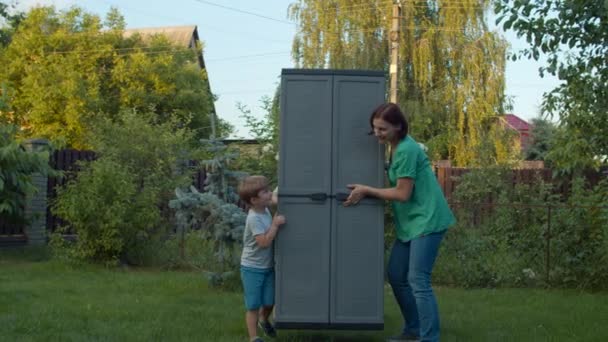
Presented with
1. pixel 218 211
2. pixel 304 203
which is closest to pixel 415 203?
pixel 304 203

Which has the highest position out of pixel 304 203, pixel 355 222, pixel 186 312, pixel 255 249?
pixel 304 203

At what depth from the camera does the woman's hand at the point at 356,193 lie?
5652 millimetres

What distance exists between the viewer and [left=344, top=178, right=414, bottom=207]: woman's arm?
18.2 feet

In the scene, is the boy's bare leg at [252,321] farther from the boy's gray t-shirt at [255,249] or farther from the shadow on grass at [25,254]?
the shadow on grass at [25,254]

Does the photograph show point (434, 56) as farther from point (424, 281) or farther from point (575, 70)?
point (424, 281)

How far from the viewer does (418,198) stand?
223 inches

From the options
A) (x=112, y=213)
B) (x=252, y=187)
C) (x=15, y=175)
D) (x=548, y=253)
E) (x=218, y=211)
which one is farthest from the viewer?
(x=112, y=213)

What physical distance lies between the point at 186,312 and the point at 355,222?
97.8 inches

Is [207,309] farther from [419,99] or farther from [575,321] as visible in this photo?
[419,99]

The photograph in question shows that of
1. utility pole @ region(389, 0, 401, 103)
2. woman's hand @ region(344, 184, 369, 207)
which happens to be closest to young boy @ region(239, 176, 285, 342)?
woman's hand @ region(344, 184, 369, 207)

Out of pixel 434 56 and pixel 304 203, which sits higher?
pixel 434 56

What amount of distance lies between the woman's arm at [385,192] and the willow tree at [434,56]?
21378mm

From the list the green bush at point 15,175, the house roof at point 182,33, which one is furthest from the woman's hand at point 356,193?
the house roof at point 182,33

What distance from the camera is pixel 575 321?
7.58 m
